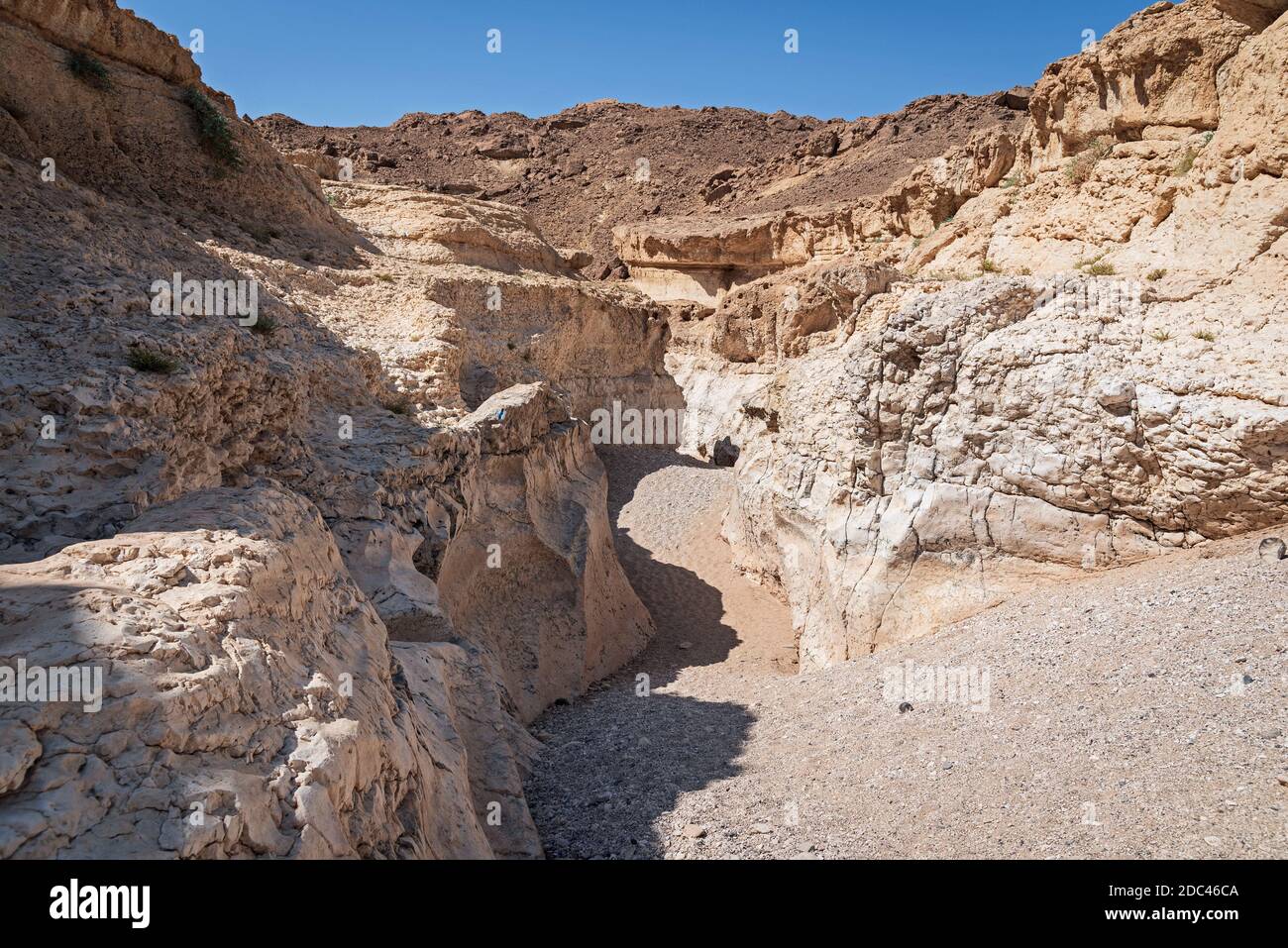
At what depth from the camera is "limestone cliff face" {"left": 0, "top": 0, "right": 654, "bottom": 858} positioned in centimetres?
316

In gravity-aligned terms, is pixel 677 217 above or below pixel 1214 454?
above

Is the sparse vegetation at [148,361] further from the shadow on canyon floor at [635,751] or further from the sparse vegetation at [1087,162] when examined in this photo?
the sparse vegetation at [1087,162]

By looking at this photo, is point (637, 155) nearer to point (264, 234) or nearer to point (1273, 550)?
point (264, 234)

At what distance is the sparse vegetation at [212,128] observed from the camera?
1275 centimetres

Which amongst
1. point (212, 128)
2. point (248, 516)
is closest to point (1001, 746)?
point (248, 516)

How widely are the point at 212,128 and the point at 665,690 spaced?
1133cm

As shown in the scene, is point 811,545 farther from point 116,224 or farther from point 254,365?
point 116,224

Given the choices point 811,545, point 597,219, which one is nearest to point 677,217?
point 597,219

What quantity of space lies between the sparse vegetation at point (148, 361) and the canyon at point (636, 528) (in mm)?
39

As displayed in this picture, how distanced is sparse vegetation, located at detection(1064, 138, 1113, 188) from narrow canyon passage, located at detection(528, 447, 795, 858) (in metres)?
8.28

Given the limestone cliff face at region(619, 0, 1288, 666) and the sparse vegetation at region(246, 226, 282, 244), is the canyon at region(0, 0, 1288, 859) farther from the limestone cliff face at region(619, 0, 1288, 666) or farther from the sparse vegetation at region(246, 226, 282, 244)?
the sparse vegetation at region(246, 226, 282, 244)

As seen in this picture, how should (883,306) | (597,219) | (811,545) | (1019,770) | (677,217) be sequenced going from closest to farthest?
1. (1019,770)
2. (811,545)
3. (883,306)
4. (677,217)
5. (597,219)
